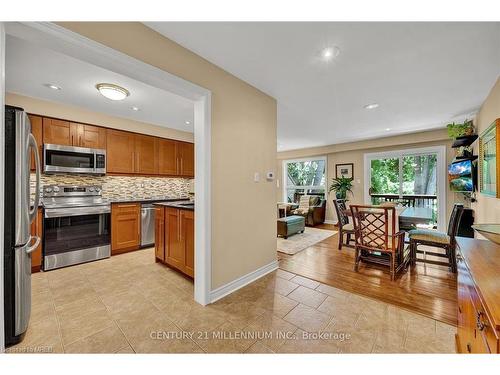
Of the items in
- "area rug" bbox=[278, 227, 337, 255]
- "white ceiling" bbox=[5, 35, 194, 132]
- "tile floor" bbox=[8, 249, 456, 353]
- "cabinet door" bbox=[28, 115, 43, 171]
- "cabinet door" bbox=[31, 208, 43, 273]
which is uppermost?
"white ceiling" bbox=[5, 35, 194, 132]

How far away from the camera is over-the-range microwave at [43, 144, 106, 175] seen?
9.47 feet

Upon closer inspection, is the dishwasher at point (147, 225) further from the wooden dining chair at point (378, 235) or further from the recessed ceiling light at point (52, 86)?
the wooden dining chair at point (378, 235)

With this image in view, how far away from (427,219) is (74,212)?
205 inches

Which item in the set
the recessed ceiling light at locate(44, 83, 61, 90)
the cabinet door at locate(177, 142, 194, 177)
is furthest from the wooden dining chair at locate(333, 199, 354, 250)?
the recessed ceiling light at locate(44, 83, 61, 90)

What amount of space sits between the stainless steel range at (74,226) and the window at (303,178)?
228 inches

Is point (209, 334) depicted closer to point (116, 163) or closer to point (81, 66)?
point (81, 66)

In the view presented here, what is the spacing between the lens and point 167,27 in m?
1.59

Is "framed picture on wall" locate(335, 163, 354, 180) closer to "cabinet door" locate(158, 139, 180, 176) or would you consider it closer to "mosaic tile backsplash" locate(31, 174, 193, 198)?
"mosaic tile backsplash" locate(31, 174, 193, 198)

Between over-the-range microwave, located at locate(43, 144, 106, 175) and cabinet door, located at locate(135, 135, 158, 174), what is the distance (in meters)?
0.57

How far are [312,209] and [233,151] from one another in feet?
14.5

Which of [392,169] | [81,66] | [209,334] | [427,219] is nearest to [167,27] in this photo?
[81,66]

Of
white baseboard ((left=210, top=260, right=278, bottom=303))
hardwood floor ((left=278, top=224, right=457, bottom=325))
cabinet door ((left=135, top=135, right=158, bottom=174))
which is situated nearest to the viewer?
hardwood floor ((left=278, top=224, right=457, bottom=325))

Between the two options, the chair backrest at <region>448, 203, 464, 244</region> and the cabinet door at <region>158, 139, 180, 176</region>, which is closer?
the chair backrest at <region>448, 203, 464, 244</region>
